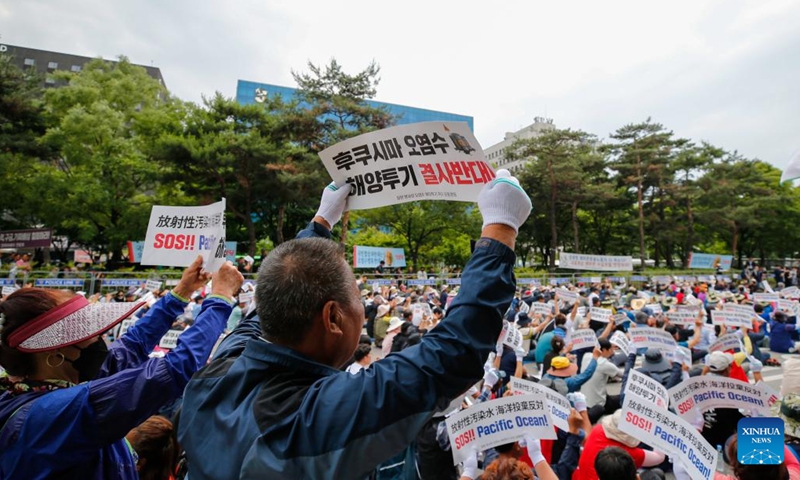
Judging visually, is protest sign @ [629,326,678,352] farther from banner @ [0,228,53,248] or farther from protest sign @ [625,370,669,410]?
banner @ [0,228,53,248]

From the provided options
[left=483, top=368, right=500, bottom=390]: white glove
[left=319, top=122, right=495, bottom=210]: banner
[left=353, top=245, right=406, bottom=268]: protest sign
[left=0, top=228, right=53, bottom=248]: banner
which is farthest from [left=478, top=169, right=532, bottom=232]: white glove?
[left=0, top=228, right=53, bottom=248]: banner

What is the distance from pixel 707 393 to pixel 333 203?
3002mm

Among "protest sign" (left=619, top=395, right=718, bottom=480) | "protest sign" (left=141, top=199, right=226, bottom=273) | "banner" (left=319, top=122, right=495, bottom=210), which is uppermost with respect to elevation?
"banner" (left=319, top=122, right=495, bottom=210)

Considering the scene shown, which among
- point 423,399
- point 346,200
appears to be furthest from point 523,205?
point 346,200

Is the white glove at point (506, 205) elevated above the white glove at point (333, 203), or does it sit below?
below

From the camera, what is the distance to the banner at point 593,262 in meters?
26.3

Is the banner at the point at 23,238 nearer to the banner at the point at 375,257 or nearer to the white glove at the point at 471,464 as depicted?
the banner at the point at 375,257

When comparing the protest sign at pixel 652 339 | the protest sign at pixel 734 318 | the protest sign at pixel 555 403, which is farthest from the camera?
the protest sign at pixel 734 318

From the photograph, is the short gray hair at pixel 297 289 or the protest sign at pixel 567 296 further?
the protest sign at pixel 567 296

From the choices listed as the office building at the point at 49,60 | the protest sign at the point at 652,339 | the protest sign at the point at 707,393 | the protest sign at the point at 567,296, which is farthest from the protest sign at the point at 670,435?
the office building at the point at 49,60

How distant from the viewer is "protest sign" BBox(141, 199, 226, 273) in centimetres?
311

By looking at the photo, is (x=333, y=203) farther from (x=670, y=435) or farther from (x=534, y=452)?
(x=670, y=435)

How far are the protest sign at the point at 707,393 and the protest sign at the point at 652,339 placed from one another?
98.9 inches

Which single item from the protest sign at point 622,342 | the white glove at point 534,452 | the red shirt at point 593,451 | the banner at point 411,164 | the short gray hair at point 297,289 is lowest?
the red shirt at point 593,451
